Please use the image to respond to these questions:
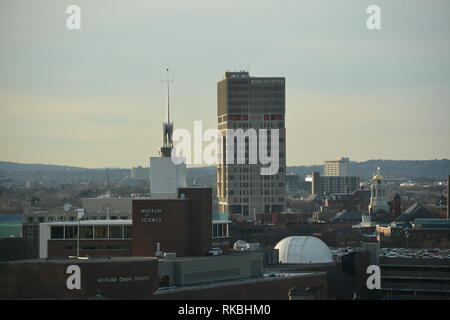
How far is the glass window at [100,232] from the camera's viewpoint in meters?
84.4

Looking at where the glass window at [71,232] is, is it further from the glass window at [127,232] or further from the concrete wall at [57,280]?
the concrete wall at [57,280]

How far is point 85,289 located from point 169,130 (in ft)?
77.6

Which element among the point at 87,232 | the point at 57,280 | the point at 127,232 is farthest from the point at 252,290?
the point at 57,280

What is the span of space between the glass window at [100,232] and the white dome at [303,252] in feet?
74.3

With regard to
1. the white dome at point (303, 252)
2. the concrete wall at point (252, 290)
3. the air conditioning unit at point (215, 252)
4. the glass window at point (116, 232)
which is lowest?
the concrete wall at point (252, 290)

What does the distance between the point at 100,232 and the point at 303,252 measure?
78.7 feet

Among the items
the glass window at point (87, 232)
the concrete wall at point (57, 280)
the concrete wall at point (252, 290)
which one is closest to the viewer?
the concrete wall at point (57, 280)

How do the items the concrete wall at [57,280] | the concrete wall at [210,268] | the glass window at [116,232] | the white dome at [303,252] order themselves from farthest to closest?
the white dome at [303,252] < the glass window at [116,232] < the concrete wall at [210,268] < the concrete wall at [57,280]

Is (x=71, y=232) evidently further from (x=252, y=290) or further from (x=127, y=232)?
(x=252, y=290)

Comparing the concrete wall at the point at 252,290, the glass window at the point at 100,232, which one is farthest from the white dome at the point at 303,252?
the glass window at the point at 100,232

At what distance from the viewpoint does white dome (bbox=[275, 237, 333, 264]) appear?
103562 mm

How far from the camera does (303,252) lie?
4097 inches

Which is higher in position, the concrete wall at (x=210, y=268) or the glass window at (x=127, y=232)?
the glass window at (x=127, y=232)
